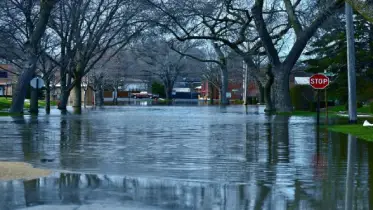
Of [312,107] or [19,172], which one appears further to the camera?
[312,107]

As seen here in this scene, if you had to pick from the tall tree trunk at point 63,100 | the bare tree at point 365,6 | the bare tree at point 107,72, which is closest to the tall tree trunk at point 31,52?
the tall tree trunk at point 63,100

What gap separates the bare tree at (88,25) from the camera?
52144 mm

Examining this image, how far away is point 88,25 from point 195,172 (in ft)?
145

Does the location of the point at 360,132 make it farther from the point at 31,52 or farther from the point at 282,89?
the point at 31,52

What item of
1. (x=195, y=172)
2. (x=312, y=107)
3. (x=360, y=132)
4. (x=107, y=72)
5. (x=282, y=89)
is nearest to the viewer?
(x=195, y=172)

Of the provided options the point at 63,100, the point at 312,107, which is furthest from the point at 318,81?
the point at 63,100

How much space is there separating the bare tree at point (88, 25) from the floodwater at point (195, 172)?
3024 cm

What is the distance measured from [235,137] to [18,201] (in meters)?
14.0

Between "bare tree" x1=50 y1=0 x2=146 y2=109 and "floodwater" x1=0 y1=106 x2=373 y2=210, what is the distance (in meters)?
30.2

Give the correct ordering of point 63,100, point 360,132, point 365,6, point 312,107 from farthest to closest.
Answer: point 63,100
point 312,107
point 360,132
point 365,6

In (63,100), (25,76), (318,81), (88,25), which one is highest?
(88,25)

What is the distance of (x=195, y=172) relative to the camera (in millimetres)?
13188

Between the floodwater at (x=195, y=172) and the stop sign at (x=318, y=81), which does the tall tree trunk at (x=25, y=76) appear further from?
the floodwater at (x=195, y=172)

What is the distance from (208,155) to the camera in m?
16.6
